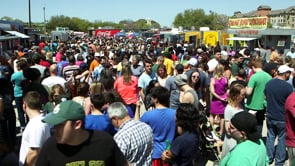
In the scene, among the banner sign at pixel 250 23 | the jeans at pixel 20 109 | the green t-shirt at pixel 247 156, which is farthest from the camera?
the banner sign at pixel 250 23

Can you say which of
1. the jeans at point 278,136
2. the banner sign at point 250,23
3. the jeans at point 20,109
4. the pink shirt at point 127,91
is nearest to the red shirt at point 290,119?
the jeans at point 278,136

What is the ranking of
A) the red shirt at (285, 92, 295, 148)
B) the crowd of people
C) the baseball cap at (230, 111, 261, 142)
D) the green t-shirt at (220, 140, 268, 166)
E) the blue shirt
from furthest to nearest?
the red shirt at (285, 92, 295, 148)
the blue shirt
the baseball cap at (230, 111, 261, 142)
the green t-shirt at (220, 140, 268, 166)
the crowd of people

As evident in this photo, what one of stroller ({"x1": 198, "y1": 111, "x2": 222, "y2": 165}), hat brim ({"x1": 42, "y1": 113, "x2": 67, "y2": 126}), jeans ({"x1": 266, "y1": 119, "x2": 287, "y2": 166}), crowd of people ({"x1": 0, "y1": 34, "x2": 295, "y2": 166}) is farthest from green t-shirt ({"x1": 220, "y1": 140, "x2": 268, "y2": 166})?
stroller ({"x1": 198, "y1": 111, "x2": 222, "y2": 165})

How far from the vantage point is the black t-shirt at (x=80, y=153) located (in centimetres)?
249

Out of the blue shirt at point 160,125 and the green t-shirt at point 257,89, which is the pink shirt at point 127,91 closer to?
the green t-shirt at point 257,89

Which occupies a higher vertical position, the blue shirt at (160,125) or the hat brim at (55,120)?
the hat brim at (55,120)

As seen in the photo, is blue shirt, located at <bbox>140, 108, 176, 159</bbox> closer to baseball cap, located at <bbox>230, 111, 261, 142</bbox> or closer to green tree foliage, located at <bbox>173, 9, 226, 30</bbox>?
baseball cap, located at <bbox>230, 111, 261, 142</bbox>

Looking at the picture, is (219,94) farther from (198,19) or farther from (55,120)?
(198,19)

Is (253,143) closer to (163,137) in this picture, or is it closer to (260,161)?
(260,161)

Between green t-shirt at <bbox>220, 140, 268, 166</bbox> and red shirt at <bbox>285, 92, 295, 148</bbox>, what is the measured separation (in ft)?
6.38

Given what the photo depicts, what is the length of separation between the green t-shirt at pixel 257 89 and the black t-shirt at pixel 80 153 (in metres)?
4.26

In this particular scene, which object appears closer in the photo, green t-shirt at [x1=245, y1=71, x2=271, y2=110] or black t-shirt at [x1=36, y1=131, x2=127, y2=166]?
black t-shirt at [x1=36, y1=131, x2=127, y2=166]

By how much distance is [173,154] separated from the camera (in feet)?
12.6

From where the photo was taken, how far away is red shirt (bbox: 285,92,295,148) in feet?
15.3
